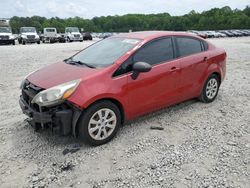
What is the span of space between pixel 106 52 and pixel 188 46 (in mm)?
1754

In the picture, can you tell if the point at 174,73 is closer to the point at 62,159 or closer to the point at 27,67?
the point at 62,159

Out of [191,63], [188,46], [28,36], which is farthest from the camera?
[28,36]

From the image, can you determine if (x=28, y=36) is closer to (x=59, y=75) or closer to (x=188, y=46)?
(x=188, y=46)

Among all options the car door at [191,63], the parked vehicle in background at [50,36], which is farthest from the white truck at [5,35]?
the car door at [191,63]

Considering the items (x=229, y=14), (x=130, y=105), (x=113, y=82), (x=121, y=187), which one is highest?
(x=229, y=14)

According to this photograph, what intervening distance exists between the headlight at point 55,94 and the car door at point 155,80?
0.95 meters

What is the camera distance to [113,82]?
4039mm

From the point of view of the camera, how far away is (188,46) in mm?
5375

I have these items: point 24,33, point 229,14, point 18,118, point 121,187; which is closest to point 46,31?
point 24,33

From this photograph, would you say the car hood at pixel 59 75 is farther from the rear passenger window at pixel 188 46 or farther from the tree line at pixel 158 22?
the tree line at pixel 158 22

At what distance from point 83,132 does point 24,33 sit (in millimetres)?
27831

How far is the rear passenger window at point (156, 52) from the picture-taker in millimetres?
4492

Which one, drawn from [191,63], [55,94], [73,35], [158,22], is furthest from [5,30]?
[158,22]

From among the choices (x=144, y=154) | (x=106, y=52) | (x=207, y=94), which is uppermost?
(x=106, y=52)
